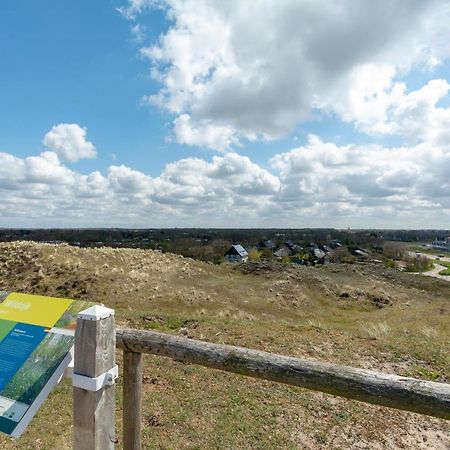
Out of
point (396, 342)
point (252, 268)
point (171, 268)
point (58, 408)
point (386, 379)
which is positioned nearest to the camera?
point (386, 379)

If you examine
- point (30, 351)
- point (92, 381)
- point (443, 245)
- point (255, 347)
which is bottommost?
point (443, 245)

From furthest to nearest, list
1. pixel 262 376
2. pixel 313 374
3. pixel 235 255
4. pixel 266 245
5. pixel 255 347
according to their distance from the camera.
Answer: pixel 266 245 < pixel 235 255 < pixel 255 347 < pixel 262 376 < pixel 313 374

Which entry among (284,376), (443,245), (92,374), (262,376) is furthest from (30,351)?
(443,245)

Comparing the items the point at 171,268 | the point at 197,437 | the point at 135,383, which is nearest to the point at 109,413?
the point at 135,383

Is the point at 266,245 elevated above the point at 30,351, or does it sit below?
below

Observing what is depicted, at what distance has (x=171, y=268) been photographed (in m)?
28.0

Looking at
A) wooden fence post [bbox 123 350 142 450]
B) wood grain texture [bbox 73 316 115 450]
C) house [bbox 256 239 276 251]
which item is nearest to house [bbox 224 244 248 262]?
house [bbox 256 239 276 251]

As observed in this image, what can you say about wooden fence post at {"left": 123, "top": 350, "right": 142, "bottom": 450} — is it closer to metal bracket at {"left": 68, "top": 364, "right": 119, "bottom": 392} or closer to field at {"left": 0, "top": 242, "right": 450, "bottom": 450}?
metal bracket at {"left": 68, "top": 364, "right": 119, "bottom": 392}

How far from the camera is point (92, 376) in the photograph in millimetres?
2482

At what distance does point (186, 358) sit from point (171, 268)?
82.6ft

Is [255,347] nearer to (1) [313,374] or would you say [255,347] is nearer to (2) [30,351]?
Answer: (1) [313,374]

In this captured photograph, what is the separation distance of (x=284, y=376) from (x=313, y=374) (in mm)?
231

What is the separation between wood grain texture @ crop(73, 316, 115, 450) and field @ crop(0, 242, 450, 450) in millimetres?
3204

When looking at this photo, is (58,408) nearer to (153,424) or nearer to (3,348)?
(153,424)
